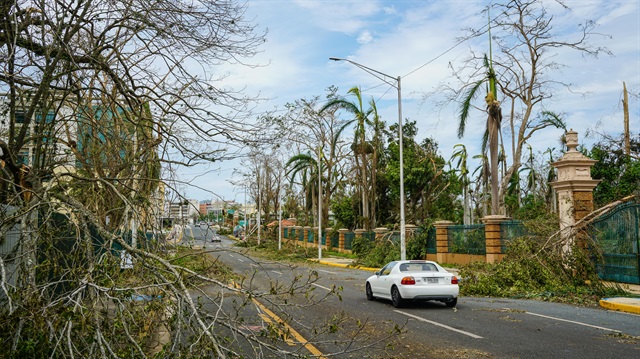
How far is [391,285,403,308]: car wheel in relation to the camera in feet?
47.9

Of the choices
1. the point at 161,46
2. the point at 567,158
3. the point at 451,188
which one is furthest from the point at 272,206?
the point at 161,46

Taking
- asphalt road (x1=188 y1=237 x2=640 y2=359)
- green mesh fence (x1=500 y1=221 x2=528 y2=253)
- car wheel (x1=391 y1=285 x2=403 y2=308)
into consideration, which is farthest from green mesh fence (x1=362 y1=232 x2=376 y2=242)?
car wheel (x1=391 y1=285 x2=403 y2=308)

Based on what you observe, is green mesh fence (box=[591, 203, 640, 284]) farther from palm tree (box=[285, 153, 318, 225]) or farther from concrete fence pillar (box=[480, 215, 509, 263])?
palm tree (box=[285, 153, 318, 225])

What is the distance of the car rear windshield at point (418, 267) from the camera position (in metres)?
15.0

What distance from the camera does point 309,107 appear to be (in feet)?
148

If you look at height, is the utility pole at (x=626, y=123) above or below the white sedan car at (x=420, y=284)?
above

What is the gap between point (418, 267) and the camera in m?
15.1

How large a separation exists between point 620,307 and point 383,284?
229 inches

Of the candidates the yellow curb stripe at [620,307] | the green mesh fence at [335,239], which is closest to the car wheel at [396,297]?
the yellow curb stripe at [620,307]

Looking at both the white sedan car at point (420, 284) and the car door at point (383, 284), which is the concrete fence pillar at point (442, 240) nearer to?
the car door at point (383, 284)

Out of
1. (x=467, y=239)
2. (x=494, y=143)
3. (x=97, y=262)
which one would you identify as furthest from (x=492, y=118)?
(x=97, y=262)

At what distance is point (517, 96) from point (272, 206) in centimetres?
4597

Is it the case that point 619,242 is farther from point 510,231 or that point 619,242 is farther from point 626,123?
point 626,123

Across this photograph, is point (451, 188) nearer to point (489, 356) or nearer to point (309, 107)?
point (309, 107)
